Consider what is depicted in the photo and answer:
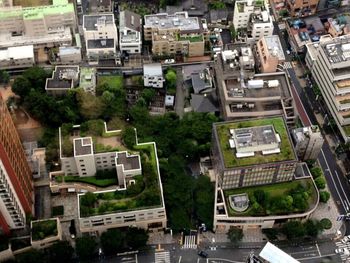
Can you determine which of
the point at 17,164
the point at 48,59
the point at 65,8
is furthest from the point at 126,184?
the point at 65,8

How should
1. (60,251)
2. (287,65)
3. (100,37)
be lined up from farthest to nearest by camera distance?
1. (287,65)
2. (100,37)
3. (60,251)

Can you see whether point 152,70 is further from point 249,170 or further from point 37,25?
point 249,170

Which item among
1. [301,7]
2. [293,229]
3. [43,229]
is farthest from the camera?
[301,7]

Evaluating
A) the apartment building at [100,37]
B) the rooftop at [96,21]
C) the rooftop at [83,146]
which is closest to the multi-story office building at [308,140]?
the rooftop at [83,146]

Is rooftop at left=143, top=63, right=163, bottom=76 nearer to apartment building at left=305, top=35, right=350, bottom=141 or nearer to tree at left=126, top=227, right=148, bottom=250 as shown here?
apartment building at left=305, top=35, right=350, bottom=141

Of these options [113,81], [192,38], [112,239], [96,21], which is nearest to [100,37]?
[96,21]

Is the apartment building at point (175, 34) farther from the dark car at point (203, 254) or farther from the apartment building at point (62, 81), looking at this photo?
the dark car at point (203, 254)

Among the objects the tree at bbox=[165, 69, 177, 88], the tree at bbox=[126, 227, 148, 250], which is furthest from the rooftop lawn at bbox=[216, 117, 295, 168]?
the tree at bbox=[165, 69, 177, 88]
